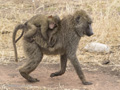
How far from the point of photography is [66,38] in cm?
539

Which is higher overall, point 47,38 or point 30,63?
point 47,38

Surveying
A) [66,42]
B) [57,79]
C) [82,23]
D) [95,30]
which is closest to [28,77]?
[57,79]

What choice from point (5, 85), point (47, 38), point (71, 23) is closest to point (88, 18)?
point (71, 23)

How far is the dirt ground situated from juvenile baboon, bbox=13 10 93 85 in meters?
0.23

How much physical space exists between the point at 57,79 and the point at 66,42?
0.93m

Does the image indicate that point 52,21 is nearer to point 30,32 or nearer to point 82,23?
point 30,32

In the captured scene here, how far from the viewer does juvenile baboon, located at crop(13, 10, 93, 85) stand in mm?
5344

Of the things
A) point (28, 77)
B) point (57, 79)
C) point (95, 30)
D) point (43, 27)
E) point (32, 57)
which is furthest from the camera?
point (95, 30)

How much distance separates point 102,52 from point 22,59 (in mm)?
2008

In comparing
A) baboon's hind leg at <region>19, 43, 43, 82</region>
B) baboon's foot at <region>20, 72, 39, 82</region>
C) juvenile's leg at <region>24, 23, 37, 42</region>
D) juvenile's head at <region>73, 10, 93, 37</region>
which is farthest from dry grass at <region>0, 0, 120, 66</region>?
baboon's foot at <region>20, 72, 39, 82</region>

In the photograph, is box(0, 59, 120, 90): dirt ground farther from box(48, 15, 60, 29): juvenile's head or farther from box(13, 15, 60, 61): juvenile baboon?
box(48, 15, 60, 29): juvenile's head

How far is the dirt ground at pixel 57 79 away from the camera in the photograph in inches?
205

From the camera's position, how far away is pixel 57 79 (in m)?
5.91

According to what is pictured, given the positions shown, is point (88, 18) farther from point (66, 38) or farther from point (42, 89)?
point (42, 89)
